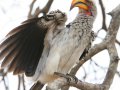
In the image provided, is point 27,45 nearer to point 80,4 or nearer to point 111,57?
point 80,4

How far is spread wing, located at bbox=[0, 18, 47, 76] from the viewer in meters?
2.35

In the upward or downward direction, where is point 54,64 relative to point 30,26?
downward

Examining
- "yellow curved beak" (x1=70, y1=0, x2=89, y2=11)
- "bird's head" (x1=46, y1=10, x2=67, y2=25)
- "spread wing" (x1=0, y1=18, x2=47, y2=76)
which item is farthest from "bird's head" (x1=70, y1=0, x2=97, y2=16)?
"spread wing" (x1=0, y1=18, x2=47, y2=76)

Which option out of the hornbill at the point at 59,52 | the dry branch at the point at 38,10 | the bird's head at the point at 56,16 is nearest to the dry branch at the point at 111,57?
the hornbill at the point at 59,52

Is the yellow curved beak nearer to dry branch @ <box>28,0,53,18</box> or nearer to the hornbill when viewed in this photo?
the hornbill

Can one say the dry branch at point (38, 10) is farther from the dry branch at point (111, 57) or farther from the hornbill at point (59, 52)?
the dry branch at point (111, 57)

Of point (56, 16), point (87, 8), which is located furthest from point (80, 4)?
point (56, 16)

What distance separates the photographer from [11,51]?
7.82ft

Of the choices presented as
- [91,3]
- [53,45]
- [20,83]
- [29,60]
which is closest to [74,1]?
[91,3]

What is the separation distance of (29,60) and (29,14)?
0.52 m

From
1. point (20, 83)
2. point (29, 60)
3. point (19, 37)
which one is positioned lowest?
point (20, 83)

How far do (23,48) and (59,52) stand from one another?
27 centimetres

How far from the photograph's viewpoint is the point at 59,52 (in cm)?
231

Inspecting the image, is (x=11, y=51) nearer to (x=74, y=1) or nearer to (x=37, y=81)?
(x=37, y=81)
